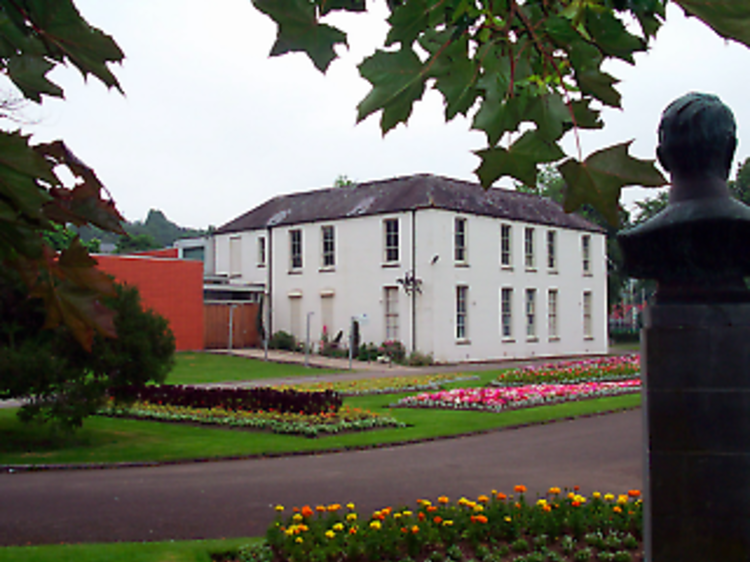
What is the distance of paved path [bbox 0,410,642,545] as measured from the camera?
738cm

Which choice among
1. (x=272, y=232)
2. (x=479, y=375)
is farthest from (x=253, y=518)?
(x=272, y=232)

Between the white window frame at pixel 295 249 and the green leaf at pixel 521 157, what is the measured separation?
35555 mm

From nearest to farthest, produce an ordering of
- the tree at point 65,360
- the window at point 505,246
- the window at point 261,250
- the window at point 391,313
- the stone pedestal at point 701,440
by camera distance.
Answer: the stone pedestal at point 701,440 < the tree at point 65,360 < the window at point 391,313 < the window at point 505,246 < the window at point 261,250

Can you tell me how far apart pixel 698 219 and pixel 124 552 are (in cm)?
501

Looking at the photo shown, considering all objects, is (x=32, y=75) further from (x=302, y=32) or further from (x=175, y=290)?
(x=175, y=290)

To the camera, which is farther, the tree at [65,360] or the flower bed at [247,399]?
the flower bed at [247,399]

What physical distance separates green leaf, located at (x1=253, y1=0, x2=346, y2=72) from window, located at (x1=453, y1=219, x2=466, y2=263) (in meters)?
32.1

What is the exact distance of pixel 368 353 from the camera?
3306cm

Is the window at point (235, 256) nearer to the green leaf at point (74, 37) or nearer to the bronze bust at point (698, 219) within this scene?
the bronze bust at point (698, 219)

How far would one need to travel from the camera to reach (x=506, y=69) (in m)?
1.78

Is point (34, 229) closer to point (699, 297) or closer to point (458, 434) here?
point (699, 297)

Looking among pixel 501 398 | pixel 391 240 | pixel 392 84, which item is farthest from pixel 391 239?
pixel 392 84

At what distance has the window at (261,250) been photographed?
38656 millimetres

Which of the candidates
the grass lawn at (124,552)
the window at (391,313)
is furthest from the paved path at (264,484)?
the window at (391,313)
